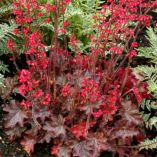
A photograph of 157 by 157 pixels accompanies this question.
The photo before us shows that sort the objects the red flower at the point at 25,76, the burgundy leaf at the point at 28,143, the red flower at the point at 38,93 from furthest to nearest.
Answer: the burgundy leaf at the point at 28,143
the red flower at the point at 38,93
the red flower at the point at 25,76

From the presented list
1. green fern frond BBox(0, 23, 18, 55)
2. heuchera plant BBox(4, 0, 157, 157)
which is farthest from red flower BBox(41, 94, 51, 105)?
green fern frond BBox(0, 23, 18, 55)

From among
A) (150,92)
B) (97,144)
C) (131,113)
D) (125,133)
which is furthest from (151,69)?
(97,144)

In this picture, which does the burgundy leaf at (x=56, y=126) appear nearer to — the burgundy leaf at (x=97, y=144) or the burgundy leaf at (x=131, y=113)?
the burgundy leaf at (x=97, y=144)

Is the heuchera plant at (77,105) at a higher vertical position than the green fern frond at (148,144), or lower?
higher

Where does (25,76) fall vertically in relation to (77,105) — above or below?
above

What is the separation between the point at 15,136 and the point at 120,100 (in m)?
0.86

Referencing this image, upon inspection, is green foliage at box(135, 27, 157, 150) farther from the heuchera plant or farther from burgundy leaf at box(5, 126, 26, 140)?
burgundy leaf at box(5, 126, 26, 140)

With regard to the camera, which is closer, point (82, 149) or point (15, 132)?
point (82, 149)

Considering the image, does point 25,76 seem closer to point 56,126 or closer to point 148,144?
point 56,126

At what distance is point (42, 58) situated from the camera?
10.3 ft

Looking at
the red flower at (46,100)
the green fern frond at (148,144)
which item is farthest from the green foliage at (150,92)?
the red flower at (46,100)

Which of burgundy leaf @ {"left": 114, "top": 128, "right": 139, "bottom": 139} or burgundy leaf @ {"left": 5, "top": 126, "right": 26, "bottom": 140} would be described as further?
burgundy leaf @ {"left": 5, "top": 126, "right": 26, "bottom": 140}

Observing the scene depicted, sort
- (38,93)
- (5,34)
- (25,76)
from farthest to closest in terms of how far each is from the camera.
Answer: (5,34)
(38,93)
(25,76)

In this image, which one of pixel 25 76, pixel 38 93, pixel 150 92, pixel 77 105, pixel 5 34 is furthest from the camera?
pixel 5 34
